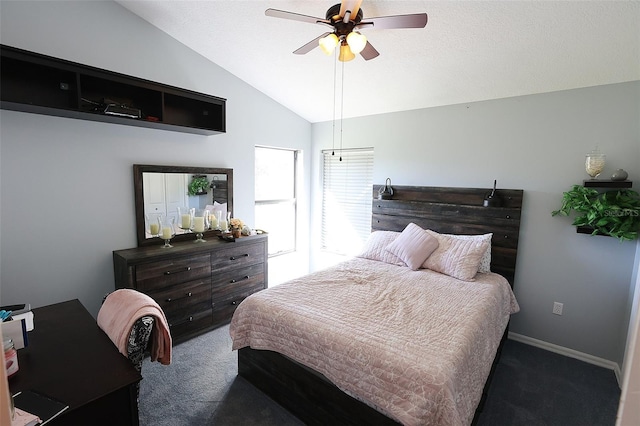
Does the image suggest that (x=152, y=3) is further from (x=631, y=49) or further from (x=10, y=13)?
(x=631, y=49)

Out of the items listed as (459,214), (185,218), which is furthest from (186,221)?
(459,214)

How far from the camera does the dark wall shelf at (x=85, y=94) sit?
2164mm

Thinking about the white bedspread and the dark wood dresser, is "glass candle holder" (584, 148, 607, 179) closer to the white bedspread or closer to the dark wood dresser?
the white bedspread

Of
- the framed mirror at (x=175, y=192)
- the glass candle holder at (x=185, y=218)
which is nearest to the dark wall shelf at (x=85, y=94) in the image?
the framed mirror at (x=175, y=192)

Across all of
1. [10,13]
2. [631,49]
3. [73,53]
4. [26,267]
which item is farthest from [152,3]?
[631,49]

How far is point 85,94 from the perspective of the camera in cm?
258

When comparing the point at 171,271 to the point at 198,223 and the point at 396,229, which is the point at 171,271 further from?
the point at 396,229

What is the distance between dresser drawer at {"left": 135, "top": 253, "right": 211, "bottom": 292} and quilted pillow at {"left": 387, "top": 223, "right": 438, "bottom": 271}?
1925 millimetres

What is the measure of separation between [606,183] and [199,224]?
3.61m

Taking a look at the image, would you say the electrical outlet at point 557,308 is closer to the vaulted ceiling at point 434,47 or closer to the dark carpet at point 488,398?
the dark carpet at point 488,398

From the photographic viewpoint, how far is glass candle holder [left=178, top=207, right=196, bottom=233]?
3.17 meters

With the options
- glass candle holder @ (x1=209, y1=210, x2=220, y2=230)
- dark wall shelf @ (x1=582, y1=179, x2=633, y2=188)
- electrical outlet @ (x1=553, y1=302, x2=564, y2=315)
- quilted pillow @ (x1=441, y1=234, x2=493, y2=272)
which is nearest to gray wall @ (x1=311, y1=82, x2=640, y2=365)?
electrical outlet @ (x1=553, y1=302, x2=564, y2=315)

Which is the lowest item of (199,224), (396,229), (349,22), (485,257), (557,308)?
(557,308)

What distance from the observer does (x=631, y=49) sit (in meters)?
2.16
